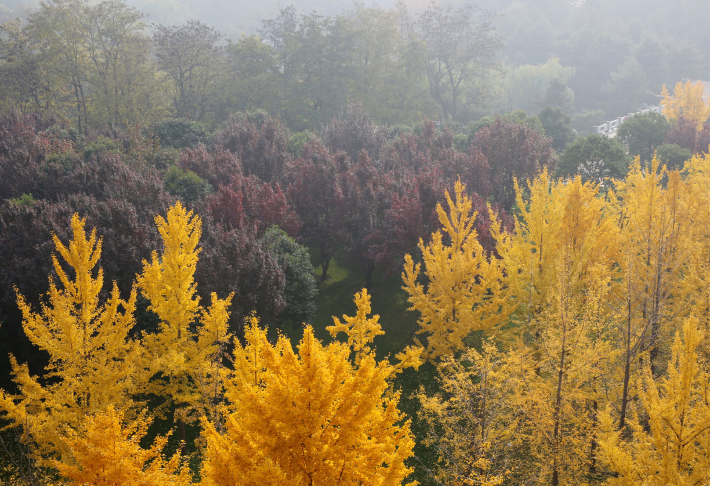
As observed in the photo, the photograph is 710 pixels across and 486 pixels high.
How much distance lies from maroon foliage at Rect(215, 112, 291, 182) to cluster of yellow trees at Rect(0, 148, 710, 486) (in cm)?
1559

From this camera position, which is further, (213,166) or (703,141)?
(703,141)

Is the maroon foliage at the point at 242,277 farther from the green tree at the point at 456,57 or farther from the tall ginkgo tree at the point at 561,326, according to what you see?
the green tree at the point at 456,57

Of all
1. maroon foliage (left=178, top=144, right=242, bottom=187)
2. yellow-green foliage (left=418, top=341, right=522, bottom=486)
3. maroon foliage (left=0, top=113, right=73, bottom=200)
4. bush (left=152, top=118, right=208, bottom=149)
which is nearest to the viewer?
yellow-green foliage (left=418, top=341, right=522, bottom=486)

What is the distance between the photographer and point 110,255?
2092 cm

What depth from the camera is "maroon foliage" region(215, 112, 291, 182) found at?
35656mm

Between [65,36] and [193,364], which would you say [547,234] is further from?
[65,36]

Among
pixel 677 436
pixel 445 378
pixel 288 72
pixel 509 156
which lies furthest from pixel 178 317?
pixel 288 72

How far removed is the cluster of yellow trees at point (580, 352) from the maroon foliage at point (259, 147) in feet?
59.7

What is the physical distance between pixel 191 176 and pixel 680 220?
23720 millimetres

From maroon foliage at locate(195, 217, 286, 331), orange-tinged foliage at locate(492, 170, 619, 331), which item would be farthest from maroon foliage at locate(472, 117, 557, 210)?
maroon foliage at locate(195, 217, 286, 331)

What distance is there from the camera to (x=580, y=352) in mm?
14602

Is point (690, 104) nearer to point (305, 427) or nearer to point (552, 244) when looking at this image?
point (552, 244)

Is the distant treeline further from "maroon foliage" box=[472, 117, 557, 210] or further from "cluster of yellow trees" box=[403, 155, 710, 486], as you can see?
"cluster of yellow trees" box=[403, 155, 710, 486]

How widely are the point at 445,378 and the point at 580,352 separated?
395 centimetres
